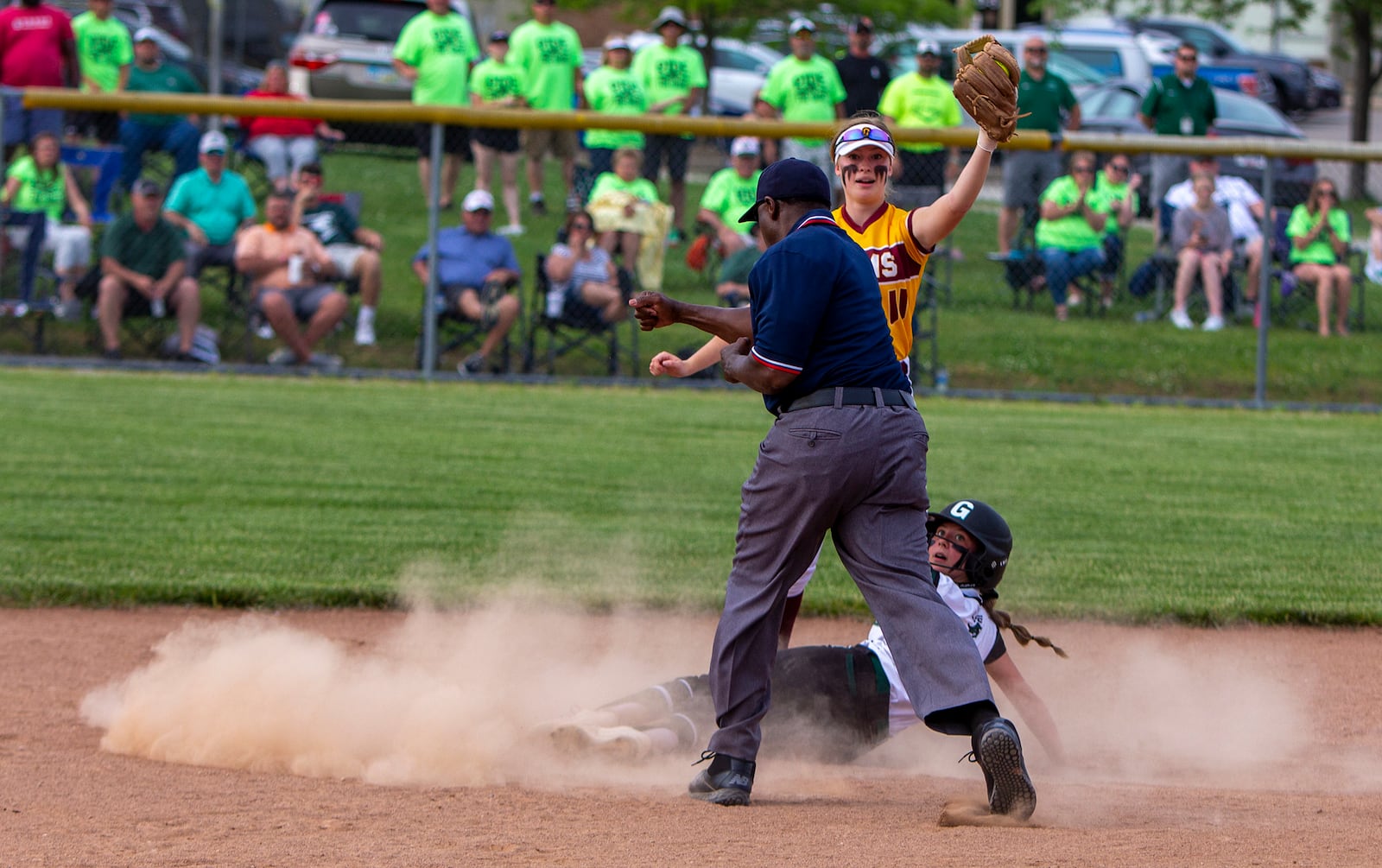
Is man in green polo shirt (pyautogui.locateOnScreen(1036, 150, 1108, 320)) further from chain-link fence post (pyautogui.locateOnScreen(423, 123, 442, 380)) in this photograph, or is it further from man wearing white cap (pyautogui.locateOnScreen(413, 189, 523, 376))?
chain-link fence post (pyautogui.locateOnScreen(423, 123, 442, 380))

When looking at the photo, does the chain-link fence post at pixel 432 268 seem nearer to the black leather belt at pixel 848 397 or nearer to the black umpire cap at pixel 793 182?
the black umpire cap at pixel 793 182

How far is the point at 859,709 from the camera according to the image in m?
5.38

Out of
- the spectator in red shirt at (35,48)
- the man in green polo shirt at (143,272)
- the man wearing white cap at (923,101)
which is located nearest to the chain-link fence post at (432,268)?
the man in green polo shirt at (143,272)

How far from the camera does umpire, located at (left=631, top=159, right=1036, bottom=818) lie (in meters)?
4.39

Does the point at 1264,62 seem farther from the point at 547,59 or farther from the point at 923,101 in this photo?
the point at 547,59

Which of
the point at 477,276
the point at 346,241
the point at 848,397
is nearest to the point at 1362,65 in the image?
the point at 477,276

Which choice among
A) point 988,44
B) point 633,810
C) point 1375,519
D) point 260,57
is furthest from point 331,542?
point 260,57

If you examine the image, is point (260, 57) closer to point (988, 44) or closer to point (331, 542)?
point (331, 542)

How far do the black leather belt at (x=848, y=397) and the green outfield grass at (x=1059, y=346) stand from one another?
9.06m

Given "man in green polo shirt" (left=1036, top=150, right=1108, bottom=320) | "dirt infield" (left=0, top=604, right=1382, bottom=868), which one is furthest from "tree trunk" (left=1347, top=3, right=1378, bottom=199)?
"dirt infield" (left=0, top=604, right=1382, bottom=868)

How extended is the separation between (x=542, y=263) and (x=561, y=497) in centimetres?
451

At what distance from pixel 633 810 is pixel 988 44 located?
2.63m

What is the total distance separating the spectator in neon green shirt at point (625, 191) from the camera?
44.9 ft

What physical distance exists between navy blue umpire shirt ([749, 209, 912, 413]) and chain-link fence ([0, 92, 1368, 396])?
8.79m
